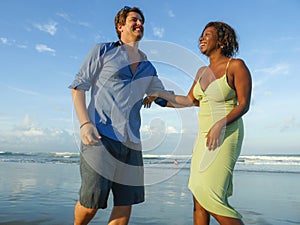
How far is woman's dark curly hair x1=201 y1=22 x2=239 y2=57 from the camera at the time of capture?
2604 mm

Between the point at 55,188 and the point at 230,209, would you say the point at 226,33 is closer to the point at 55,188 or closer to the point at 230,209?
the point at 230,209

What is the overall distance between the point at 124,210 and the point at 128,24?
1.38 m

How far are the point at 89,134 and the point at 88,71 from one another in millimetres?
448

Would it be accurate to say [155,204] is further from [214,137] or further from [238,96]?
[238,96]

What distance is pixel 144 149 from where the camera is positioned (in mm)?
2584

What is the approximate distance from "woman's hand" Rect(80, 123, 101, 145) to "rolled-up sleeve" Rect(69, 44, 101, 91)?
27cm

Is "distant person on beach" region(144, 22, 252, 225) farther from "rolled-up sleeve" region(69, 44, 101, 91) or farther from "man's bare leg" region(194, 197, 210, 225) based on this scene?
"rolled-up sleeve" region(69, 44, 101, 91)

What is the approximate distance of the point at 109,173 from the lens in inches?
92.7

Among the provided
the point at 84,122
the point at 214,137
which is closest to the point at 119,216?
the point at 84,122

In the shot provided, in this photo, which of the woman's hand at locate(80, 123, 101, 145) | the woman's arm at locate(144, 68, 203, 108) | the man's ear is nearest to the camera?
the woman's hand at locate(80, 123, 101, 145)

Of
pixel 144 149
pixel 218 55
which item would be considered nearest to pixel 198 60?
pixel 218 55

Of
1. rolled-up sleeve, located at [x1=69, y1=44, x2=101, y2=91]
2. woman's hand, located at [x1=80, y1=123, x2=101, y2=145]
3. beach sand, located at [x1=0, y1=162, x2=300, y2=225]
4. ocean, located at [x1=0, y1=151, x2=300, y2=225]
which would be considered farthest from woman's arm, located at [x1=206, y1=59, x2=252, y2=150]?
beach sand, located at [x1=0, y1=162, x2=300, y2=225]

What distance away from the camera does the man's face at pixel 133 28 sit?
248 centimetres

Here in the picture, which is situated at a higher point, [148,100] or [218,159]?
[148,100]
